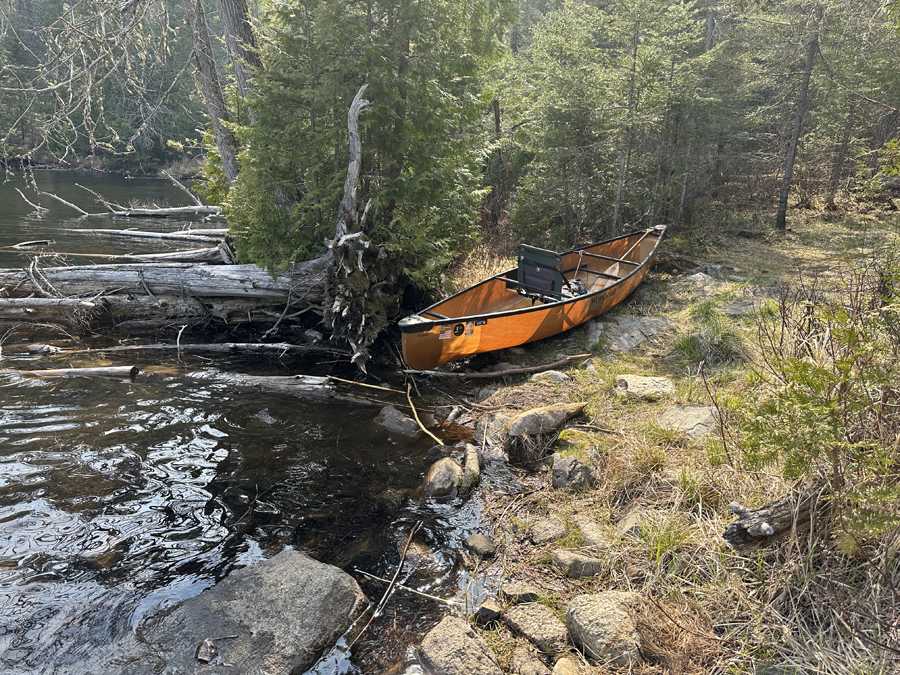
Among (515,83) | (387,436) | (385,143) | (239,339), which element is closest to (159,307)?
(239,339)

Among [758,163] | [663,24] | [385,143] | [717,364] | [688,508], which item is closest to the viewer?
[688,508]

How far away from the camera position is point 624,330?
8492 millimetres

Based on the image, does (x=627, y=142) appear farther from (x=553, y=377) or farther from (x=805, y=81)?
(x=553, y=377)

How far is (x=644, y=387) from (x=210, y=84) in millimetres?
8373

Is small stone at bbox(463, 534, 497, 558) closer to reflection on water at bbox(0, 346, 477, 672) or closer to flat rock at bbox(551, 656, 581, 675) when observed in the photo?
reflection on water at bbox(0, 346, 477, 672)

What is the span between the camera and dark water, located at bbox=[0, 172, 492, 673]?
138 inches

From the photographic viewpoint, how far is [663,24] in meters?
11.5

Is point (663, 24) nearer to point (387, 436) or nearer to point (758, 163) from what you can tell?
point (758, 163)

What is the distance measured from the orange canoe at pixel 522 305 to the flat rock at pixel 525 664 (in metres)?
4.05

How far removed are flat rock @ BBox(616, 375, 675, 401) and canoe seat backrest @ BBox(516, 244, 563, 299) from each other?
2393mm

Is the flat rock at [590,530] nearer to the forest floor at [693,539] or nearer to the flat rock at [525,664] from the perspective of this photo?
the forest floor at [693,539]

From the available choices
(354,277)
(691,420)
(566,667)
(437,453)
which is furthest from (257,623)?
(354,277)

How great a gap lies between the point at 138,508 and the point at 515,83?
17.5 meters

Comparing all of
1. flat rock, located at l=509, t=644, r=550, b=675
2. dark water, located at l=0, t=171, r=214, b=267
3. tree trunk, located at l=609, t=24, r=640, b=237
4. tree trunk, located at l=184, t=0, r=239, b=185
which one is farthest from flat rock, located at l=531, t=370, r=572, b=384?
dark water, located at l=0, t=171, r=214, b=267
